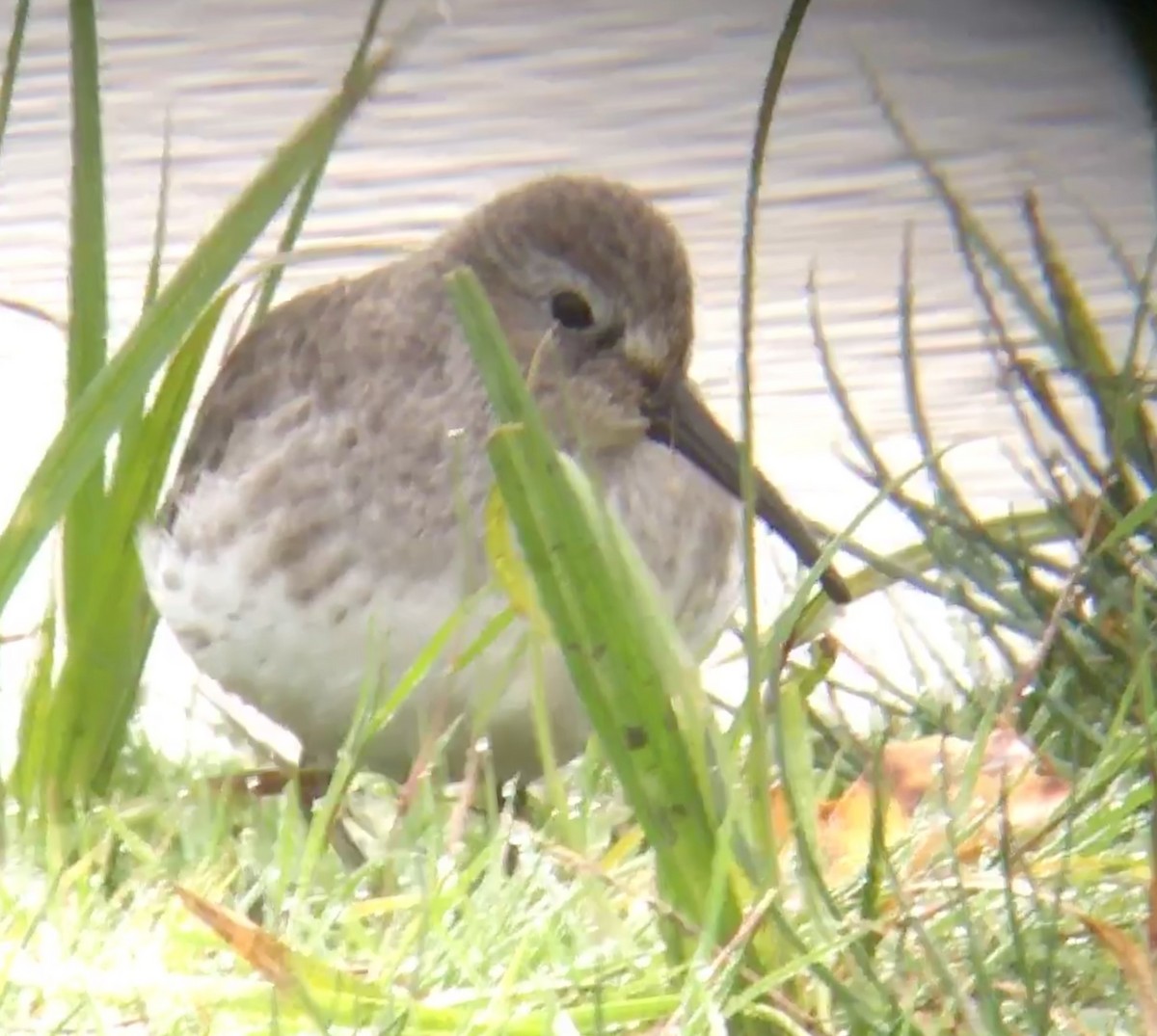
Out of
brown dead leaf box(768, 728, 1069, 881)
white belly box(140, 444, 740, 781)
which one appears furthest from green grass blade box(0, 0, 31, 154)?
brown dead leaf box(768, 728, 1069, 881)

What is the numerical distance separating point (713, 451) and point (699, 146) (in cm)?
106

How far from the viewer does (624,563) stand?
91cm

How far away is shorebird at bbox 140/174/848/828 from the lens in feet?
4.82

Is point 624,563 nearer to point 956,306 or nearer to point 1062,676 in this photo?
point 1062,676

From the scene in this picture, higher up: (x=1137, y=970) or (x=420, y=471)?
(x=420, y=471)

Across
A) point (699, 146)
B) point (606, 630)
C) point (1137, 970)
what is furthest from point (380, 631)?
point (699, 146)

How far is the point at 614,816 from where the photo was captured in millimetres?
1389

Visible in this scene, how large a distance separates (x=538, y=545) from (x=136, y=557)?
2.21 feet

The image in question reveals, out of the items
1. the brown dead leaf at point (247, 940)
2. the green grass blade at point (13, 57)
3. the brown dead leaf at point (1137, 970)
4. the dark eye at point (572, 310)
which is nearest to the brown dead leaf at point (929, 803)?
the brown dead leaf at point (1137, 970)

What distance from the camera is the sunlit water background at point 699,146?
7.91 feet

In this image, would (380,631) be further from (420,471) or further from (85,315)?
(85,315)

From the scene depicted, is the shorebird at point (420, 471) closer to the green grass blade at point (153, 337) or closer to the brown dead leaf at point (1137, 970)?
the green grass blade at point (153, 337)

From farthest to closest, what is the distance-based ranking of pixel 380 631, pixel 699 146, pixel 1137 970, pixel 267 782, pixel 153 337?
pixel 699 146, pixel 267 782, pixel 380 631, pixel 153 337, pixel 1137 970

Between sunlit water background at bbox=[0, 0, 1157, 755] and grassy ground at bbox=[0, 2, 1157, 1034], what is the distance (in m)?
0.79
